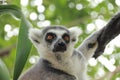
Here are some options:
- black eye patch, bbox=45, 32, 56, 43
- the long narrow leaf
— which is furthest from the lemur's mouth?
the long narrow leaf

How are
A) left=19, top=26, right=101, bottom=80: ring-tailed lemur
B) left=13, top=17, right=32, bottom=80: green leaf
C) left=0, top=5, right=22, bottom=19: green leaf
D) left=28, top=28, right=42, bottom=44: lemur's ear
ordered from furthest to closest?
left=28, top=28, right=42, bottom=44: lemur's ear, left=19, top=26, right=101, bottom=80: ring-tailed lemur, left=0, top=5, right=22, bottom=19: green leaf, left=13, top=17, right=32, bottom=80: green leaf

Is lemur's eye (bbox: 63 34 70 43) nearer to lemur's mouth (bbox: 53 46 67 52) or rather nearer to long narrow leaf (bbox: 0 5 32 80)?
lemur's mouth (bbox: 53 46 67 52)

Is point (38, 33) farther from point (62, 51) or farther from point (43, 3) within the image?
point (43, 3)

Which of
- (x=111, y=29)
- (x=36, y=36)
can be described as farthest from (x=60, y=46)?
(x=111, y=29)

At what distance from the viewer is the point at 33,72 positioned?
230 centimetres

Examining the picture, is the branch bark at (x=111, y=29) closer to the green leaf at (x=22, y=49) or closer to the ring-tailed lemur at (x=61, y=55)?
the ring-tailed lemur at (x=61, y=55)

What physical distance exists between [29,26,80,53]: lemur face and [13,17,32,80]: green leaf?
0.50 meters

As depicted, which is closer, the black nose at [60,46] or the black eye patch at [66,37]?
the black nose at [60,46]

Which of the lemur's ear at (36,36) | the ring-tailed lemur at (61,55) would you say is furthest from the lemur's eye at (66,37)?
the lemur's ear at (36,36)

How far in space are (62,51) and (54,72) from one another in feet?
0.51

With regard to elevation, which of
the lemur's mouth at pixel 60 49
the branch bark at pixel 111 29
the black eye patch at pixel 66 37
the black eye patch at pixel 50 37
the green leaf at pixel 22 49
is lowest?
the green leaf at pixel 22 49

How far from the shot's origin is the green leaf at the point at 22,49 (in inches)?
72.2

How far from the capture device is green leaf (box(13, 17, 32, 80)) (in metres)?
1.83

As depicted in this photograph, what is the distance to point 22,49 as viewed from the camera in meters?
1.86
